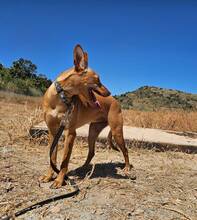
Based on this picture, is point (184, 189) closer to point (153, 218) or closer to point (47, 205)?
point (153, 218)

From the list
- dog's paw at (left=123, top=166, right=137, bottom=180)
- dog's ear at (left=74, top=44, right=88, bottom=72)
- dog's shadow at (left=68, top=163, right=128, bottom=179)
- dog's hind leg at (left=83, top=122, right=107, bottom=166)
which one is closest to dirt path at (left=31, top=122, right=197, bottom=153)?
dog's shadow at (left=68, top=163, right=128, bottom=179)

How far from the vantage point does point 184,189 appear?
14.4ft

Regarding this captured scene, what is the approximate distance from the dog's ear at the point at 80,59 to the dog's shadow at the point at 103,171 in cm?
135

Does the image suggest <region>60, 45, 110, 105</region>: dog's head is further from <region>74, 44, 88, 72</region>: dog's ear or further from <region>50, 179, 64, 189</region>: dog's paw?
<region>50, 179, 64, 189</region>: dog's paw

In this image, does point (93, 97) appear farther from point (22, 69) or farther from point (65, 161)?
Result: point (22, 69)

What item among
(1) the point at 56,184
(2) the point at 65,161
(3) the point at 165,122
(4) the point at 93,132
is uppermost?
(3) the point at 165,122

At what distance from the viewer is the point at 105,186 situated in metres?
4.15

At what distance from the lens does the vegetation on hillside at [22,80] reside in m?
27.2

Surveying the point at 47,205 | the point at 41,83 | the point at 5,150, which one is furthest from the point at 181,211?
the point at 41,83

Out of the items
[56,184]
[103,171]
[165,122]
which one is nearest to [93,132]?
[103,171]

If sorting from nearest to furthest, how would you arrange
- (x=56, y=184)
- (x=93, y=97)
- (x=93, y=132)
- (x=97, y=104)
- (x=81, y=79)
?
(x=56, y=184)
(x=81, y=79)
(x=93, y=97)
(x=97, y=104)
(x=93, y=132)

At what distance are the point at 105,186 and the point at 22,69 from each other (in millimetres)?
32122

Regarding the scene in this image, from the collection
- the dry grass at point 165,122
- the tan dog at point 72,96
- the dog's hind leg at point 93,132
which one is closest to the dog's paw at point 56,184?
the tan dog at point 72,96

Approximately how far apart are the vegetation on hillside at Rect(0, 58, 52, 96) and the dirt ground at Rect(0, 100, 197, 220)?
20.3 m
